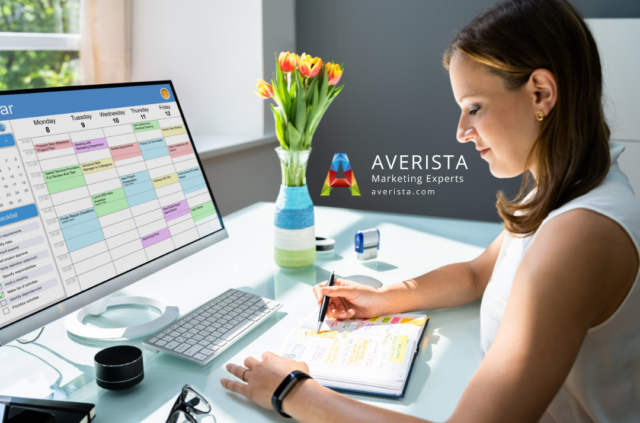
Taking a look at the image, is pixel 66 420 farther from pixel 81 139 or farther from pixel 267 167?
pixel 267 167

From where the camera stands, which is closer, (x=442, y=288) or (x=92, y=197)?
(x=92, y=197)

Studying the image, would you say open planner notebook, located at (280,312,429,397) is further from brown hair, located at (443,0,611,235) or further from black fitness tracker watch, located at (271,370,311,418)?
brown hair, located at (443,0,611,235)

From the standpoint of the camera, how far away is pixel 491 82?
845 mm

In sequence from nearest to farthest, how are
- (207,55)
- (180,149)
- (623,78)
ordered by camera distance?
(180,149)
(623,78)
(207,55)

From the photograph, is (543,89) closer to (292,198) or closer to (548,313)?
(548,313)

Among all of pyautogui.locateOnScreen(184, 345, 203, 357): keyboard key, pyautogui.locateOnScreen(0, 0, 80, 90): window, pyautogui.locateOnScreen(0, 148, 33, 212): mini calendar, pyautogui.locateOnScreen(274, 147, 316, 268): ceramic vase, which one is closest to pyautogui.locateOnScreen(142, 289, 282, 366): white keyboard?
pyautogui.locateOnScreen(184, 345, 203, 357): keyboard key

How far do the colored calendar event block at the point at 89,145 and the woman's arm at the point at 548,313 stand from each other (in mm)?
681

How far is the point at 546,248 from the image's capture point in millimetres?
677

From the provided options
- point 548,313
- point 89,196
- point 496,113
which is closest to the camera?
point 548,313

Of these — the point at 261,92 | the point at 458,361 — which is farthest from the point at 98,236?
the point at 458,361

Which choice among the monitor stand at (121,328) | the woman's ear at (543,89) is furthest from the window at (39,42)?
the woman's ear at (543,89)

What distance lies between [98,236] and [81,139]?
0.59 ft

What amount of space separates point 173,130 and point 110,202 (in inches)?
9.5

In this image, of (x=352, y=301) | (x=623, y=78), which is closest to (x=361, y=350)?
(x=352, y=301)
